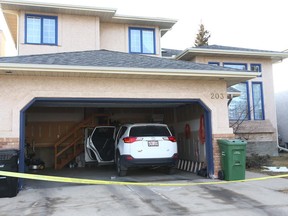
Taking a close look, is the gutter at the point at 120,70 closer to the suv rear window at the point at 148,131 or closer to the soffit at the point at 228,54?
the suv rear window at the point at 148,131

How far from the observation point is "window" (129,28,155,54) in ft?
58.2

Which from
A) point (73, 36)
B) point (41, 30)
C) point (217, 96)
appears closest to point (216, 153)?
point (217, 96)

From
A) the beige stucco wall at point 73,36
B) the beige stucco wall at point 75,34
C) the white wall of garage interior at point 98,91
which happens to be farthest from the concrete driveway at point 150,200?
the beige stucco wall at point 75,34

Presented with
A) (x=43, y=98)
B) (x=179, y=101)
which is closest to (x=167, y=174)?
(x=179, y=101)

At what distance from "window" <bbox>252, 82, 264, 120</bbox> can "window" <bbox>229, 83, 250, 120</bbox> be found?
1.60ft

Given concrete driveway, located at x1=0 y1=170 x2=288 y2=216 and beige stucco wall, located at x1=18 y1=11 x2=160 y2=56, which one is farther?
beige stucco wall, located at x1=18 y1=11 x2=160 y2=56

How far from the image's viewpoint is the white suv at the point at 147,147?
996 cm

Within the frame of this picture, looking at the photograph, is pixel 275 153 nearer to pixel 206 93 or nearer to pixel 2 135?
pixel 206 93

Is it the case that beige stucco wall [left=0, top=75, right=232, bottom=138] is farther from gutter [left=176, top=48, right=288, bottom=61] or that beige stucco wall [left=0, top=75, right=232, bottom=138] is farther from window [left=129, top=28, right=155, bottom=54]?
window [left=129, top=28, right=155, bottom=54]

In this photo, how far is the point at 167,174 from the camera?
11.4 metres

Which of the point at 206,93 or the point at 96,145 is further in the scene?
the point at 96,145

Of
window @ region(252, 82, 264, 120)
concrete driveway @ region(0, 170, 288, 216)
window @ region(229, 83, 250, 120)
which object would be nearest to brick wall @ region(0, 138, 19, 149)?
concrete driveway @ region(0, 170, 288, 216)

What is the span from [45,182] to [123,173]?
8.26 ft

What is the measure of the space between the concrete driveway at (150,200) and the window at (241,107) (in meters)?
9.07
